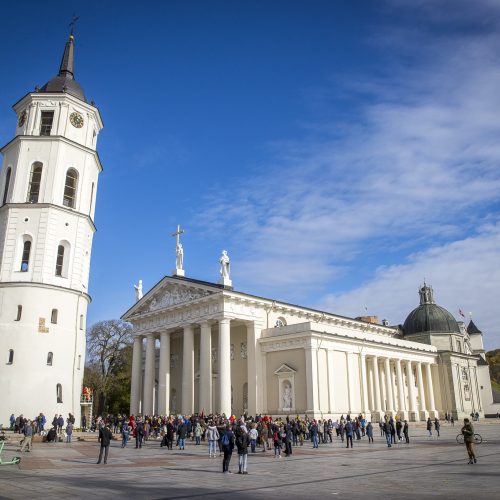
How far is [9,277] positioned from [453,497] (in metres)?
31.9

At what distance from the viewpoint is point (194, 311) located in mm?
42125

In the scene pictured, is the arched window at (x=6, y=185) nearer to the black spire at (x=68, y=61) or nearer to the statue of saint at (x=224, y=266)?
the black spire at (x=68, y=61)

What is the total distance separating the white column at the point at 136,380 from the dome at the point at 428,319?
37.1 m

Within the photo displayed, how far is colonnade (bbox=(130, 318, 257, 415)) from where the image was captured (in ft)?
123

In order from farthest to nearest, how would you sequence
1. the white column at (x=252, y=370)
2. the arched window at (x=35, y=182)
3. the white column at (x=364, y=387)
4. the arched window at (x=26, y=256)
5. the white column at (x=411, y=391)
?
the white column at (x=411, y=391) → the white column at (x=364, y=387) → the white column at (x=252, y=370) → the arched window at (x=35, y=182) → the arched window at (x=26, y=256)

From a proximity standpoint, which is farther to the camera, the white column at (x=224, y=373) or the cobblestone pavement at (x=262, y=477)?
the white column at (x=224, y=373)

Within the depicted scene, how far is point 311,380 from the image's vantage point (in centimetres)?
3700

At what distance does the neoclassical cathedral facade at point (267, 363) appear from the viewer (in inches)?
1510

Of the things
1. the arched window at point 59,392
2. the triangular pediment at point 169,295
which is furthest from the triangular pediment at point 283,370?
the arched window at point 59,392

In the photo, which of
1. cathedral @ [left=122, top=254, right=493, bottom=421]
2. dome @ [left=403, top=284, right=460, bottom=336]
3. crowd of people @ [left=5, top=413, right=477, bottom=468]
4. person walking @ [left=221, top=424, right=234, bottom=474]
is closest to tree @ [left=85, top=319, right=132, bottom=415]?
cathedral @ [left=122, top=254, right=493, bottom=421]

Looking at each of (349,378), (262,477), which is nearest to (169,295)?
(349,378)

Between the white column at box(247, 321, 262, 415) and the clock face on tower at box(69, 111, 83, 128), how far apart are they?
2040 cm

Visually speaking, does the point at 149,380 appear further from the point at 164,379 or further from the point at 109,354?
the point at 109,354

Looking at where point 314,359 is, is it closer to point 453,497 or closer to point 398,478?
point 398,478
